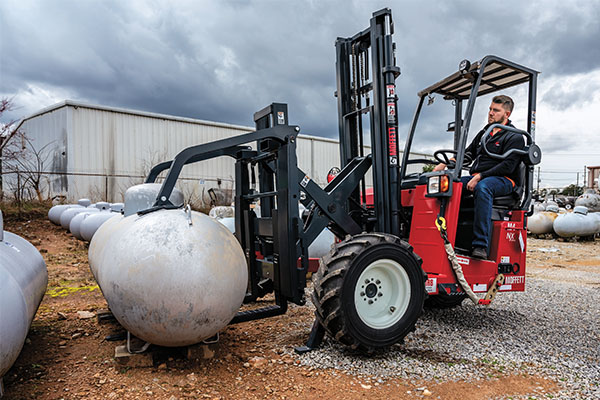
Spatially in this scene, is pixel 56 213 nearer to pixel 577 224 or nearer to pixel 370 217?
pixel 370 217

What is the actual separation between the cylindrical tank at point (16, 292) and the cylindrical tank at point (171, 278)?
71 centimetres

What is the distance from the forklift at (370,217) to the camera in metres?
4.70

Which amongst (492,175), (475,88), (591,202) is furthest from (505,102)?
(591,202)

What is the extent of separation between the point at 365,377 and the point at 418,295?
1134 mm

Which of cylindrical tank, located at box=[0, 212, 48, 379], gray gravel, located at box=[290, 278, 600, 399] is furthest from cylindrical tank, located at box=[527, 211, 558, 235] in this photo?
cylindrical tank, located at box=[0, 212, 48, 379]

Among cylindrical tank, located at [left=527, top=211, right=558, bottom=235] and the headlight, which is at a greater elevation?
the headlight

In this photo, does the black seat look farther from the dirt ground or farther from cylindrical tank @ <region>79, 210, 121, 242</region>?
cylindrical tank @ <region>79, 210, 121, 242</region>

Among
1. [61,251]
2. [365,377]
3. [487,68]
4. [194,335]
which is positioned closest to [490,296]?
[365,377]

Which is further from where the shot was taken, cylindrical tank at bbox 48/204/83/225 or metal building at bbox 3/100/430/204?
metal building at bbox 3/100/430/204

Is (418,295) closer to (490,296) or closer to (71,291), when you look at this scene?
(490,296)

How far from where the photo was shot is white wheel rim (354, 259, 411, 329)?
4.79m

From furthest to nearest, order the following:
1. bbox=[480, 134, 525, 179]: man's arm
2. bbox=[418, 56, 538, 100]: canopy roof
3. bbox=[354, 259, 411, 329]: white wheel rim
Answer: bbox=[418, 56, 538, 100]: canopy roof < bbox=[480, 134, 525, 179]: man's arm < bbox=[354, 259, 411, 329]: white wheel rim

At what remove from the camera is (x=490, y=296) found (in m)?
5.74

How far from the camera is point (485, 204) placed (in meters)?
5.56
